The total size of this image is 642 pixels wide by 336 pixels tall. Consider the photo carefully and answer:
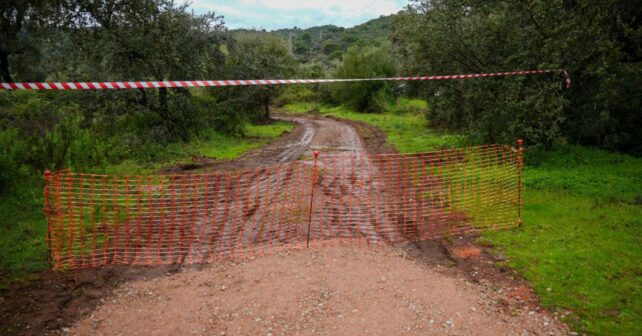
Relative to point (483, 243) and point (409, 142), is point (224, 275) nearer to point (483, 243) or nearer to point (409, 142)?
point (483, 243)

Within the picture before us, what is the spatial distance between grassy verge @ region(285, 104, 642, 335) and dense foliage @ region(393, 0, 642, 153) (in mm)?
1079

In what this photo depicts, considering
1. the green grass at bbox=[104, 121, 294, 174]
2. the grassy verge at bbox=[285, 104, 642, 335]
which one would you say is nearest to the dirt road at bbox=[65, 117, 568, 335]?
the grassy verge at bbox=[285, 104, 642, 335]

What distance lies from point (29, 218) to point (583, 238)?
10.3 m

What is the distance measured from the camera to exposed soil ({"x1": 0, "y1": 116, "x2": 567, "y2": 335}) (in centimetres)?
527

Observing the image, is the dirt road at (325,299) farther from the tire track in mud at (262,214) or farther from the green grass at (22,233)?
the green grass at (22,233)

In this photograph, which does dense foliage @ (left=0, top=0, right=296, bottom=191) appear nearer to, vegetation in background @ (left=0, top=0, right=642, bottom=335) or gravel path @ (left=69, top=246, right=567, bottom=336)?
vegetation in background @ (left=0, top=0, right=642, bottom=335)

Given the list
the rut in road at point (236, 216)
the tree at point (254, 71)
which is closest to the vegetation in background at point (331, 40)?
the tree at point (254, 71)

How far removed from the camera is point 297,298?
5.78 meters

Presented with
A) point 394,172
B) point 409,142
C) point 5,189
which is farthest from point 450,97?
point 5,189

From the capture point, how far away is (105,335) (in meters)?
5.13

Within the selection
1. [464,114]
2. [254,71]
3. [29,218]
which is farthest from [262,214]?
[254,71]

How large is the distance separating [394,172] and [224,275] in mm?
7583

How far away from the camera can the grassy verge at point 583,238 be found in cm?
577

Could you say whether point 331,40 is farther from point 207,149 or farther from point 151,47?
point 151,47
